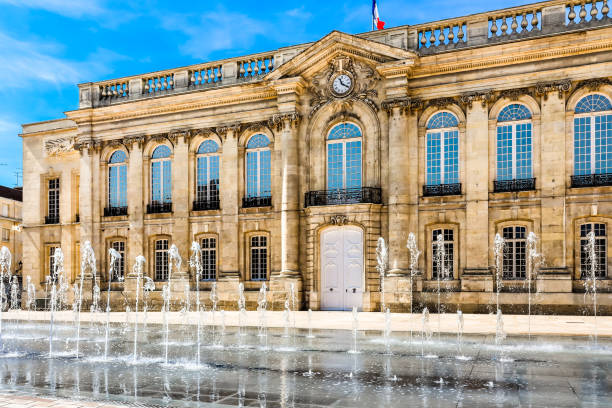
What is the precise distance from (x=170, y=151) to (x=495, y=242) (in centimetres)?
1527

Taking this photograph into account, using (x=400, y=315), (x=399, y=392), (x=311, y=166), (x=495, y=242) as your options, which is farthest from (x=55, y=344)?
(x=495, y=242)

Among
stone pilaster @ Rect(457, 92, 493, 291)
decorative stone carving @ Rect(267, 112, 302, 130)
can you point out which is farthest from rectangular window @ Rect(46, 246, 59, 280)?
A: stone pilaster @ Rect(457, 92, 493, 291)

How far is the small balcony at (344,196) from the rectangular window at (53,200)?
15.5 m

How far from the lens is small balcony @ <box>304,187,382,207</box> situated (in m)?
22.7

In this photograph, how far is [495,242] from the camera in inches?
831

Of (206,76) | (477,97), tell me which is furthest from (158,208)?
(477,97)

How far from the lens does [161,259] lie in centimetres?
2727

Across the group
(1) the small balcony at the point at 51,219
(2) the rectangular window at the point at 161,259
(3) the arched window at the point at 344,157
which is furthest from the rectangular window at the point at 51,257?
(3) the arched window at the point at 344,157

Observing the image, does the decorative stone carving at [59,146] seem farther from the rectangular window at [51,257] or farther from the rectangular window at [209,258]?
the rectangular window at [209,258]

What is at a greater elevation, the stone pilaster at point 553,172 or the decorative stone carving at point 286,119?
the decorative stone carving at point 286,119

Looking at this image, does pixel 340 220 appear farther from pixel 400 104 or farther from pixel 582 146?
pixel 582 146

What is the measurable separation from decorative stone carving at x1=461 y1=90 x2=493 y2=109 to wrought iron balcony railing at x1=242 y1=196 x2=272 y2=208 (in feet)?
29.7

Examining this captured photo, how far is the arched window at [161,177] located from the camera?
1083 inches

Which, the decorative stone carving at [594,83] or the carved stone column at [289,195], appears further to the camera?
the carved stone column at [289,195]
